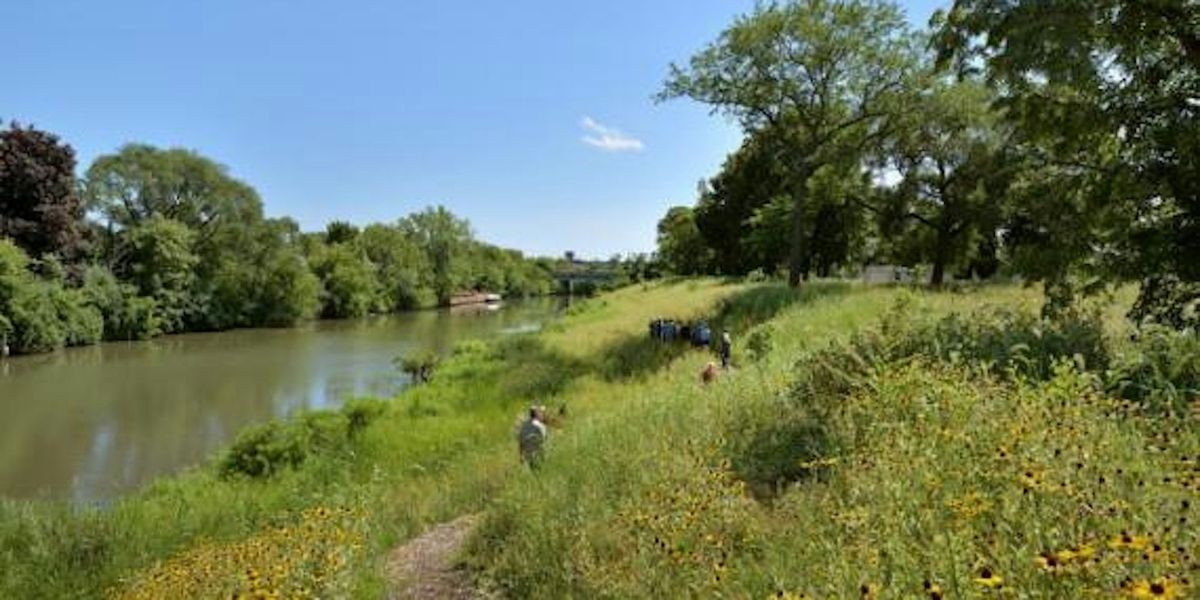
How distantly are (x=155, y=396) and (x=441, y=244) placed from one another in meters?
80.9

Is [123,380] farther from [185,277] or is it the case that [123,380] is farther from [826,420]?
[826,420]

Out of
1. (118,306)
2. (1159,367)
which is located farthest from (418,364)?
(1159,367)

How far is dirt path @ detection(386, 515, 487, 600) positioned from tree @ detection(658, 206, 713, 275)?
60.2 metres

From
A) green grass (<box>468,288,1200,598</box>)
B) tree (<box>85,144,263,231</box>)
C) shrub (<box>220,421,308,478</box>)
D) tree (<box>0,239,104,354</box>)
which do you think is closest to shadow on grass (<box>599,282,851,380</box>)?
shrub (<box>220,421,308,478</box>)

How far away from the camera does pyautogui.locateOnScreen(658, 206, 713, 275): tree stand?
72.0 meters

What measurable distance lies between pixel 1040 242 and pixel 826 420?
534 cm

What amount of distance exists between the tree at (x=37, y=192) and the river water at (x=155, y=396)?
704 centimetres

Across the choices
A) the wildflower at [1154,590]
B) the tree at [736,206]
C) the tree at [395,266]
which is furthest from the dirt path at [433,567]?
the tree at [395,266]

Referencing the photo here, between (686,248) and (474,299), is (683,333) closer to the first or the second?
(686,248)

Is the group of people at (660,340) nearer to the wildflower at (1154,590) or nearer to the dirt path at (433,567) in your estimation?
the dirt path at (433,567)

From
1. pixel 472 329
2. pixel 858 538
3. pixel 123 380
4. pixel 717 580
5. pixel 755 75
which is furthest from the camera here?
pixel 472 329

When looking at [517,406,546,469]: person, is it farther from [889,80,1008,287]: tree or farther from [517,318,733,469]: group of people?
[889,80,1008,287]: tree

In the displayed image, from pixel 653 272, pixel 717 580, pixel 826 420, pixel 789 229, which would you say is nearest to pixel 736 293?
pixel 789 229

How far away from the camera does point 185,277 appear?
2366 inches
